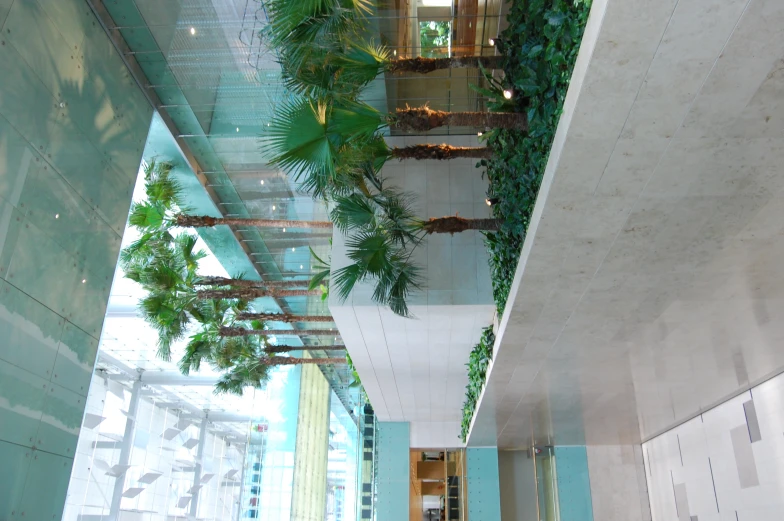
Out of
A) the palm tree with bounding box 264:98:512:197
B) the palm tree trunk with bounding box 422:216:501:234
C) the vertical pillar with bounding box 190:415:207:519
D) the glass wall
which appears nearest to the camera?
the palm tree with bounding box 264:98:512:197

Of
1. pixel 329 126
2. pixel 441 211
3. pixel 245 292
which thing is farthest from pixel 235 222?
pixel 329 126

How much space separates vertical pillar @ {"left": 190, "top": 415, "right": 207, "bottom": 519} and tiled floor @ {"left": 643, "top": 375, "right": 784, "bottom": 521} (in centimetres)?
1611

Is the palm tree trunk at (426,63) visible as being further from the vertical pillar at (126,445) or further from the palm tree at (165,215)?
the vertical pillar at (126,445)

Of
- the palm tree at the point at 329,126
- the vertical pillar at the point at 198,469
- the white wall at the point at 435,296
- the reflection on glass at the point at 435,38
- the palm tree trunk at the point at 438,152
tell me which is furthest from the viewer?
the vertical pillar at the point at 198,469

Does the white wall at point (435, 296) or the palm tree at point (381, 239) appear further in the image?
the white wall at point (435, 296)

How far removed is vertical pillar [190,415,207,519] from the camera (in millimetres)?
21969

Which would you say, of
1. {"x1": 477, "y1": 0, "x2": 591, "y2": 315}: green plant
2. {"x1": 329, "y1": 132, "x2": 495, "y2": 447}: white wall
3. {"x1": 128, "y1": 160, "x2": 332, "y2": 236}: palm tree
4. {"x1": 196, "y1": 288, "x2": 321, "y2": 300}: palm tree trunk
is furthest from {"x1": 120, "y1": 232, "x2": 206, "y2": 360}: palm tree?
{"x1": 477, "y1": 0, "x2": 591, "y2": 315}: green plant

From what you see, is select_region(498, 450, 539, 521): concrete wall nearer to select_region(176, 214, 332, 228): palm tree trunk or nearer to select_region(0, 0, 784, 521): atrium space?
select_region(0, 0, 784, 521): atrium space

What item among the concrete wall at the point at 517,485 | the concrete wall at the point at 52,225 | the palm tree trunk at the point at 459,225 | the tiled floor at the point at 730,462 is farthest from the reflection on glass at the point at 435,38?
the concrete wall at the point at 517,485

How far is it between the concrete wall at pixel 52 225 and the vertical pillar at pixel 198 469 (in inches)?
688

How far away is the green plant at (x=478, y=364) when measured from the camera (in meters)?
8.02

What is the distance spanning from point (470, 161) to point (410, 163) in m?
0.84

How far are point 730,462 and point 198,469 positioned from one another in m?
18.6

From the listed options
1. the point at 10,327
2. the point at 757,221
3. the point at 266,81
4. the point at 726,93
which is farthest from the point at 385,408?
the point at 726,93
